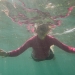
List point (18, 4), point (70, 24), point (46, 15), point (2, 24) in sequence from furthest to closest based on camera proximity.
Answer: point (2, 24)
point (70, 24)
point (46, 15)
point (18, 4)

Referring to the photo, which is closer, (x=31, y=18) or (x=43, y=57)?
(x=43, y=57)

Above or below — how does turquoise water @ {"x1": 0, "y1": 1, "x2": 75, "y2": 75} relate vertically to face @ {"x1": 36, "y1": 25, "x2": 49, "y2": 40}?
below

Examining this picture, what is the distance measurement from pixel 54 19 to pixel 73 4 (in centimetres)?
272

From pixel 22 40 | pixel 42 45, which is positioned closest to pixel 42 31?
pixel 42 45

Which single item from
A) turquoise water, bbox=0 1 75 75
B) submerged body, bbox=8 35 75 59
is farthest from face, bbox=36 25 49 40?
turquoise water, bbox=0 1 75 75

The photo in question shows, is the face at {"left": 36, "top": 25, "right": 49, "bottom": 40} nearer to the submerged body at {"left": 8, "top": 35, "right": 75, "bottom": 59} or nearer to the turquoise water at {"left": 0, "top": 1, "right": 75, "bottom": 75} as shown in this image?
the submerged body at {"left": 8, "top": 35, "right": 75, "bottom": 59}

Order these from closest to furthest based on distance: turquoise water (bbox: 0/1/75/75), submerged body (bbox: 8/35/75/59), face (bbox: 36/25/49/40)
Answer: face (bbox: 36/25/49/40), submerged body (bbox: 8/35/75/59), turquoise water (bbox: 0/1/75/75)

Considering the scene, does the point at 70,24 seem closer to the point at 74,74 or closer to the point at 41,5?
the point at 41,5

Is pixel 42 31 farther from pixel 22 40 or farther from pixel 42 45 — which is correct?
pixel 22 40

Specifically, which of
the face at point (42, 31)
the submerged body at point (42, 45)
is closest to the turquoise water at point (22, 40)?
the submerged body at point (42, 45)

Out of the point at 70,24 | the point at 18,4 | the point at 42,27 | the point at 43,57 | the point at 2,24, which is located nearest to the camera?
the point at 42,27

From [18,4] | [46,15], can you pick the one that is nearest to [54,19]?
[46,15]

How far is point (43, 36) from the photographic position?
8.73 m

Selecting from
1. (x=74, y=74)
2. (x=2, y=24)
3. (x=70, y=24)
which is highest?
(x=70, y=24)
